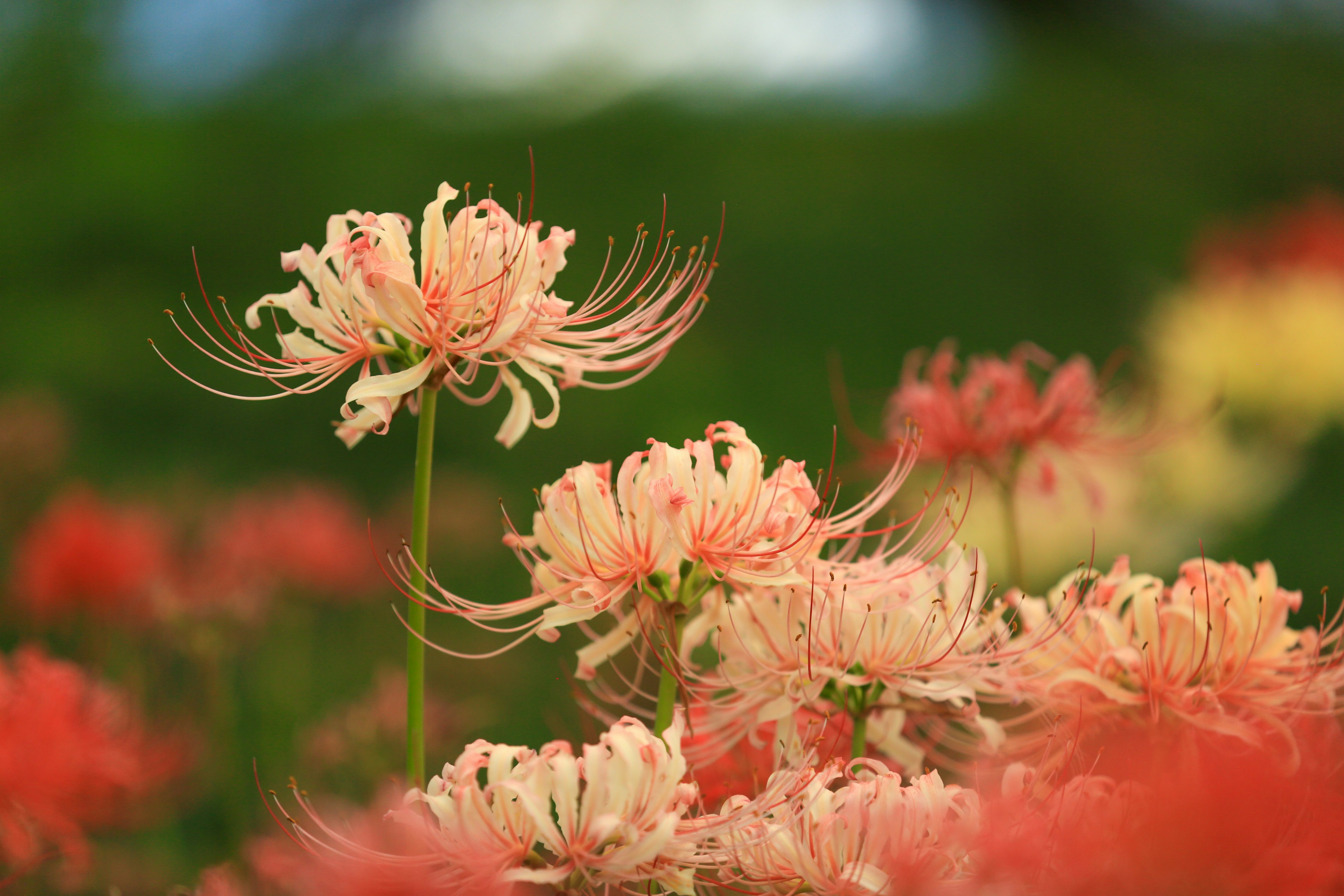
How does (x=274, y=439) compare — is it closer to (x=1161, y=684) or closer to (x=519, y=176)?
(x=519, y=176)

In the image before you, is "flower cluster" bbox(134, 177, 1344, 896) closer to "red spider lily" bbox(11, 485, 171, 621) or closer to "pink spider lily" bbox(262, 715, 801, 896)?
"pink spider lily" bbox(262, 715, 801, 896)

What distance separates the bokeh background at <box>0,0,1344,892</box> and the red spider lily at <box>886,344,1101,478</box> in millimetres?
1221

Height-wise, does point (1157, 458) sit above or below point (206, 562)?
above

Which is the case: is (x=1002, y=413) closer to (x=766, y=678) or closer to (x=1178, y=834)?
(x=766, y=678)

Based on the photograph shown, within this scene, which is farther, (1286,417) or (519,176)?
(519,176)

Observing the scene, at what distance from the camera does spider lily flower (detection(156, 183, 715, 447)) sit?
923mm

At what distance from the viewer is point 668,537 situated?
0.87 m

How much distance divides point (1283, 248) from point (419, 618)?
12.7 ft

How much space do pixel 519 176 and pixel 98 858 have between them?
4106mm

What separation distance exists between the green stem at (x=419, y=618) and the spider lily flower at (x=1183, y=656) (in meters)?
0.45

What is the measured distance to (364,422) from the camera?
0.91m

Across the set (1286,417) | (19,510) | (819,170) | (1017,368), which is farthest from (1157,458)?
(819,170)

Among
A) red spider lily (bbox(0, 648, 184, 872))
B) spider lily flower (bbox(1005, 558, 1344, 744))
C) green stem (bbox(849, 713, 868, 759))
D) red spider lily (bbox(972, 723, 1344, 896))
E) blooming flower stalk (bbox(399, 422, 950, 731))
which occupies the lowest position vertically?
red spider lily (bbox(0, 648, 184, 872))

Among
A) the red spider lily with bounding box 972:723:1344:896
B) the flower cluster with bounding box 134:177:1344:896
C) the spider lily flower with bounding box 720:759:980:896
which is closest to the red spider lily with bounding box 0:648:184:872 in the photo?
the flower cluster with bounding box 134:177:1344:896
